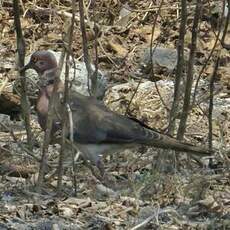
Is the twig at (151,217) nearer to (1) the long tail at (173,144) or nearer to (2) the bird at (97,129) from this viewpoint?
(1) the long tail at (173,144)

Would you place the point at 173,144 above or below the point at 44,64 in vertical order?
below

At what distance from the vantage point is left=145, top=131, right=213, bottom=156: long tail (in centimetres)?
628

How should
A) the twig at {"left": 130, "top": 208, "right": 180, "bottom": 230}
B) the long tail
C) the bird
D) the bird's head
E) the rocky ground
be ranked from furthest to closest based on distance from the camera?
the bird's head → the bird → the long tail → the rocky ground → the twig at {"left": 130, "top": 208, "right": 180, "bottom": 230}

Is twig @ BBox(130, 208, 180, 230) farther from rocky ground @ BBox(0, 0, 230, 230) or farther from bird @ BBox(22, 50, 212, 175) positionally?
bird @ BBox(22, 50, 212, 175)

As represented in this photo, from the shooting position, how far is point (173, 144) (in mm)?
6379

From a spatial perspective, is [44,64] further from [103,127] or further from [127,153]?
[127,153]

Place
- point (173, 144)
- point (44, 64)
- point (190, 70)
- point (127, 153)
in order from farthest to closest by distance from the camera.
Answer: point (127, 153) < point (44, 64) < point (190, 70) < point (173, 144)

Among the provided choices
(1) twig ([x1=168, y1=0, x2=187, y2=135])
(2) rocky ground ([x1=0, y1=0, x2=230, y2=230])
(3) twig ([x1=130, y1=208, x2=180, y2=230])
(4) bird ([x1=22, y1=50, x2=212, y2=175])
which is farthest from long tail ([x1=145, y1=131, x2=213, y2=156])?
(3) twig ([x1=130, y1=208, x2=180, y2=230])

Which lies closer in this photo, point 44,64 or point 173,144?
point 173,144

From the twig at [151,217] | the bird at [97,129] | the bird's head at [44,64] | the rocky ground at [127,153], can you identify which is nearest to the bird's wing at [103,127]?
the bird at [97,129]

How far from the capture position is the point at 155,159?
6.84 metres

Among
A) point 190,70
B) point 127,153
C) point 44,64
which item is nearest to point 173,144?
point 190,70

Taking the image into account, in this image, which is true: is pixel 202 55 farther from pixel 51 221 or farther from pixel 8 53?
pixel 51 221

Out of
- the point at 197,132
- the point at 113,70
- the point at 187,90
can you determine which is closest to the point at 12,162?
the point at 187,90
